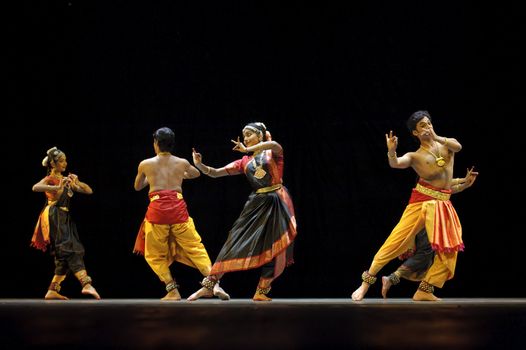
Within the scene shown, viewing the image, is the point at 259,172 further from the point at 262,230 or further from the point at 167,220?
the point at 167,220

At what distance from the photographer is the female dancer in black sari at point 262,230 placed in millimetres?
5105

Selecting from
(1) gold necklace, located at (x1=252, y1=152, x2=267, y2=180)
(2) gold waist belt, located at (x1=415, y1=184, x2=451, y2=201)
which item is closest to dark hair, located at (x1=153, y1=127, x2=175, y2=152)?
(1) gold necklace, located at (x1=252, y1=152, x2=267, y2=180)

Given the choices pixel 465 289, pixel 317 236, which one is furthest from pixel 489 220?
pixel 317 236

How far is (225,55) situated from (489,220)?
2534 millimetres

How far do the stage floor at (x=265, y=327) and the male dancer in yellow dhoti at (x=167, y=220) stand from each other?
81 centimetres

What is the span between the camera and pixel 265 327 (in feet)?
11.7

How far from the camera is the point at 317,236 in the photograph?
6.16 m

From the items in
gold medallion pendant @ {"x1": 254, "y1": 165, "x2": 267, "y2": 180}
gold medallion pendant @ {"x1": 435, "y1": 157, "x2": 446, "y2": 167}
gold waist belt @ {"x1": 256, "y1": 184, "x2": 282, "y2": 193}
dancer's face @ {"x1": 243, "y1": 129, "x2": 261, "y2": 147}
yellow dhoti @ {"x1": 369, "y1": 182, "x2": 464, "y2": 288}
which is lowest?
yellow dhoti @ {"x1": 369, "y1": 182, "x2": 464, "y2": 288}

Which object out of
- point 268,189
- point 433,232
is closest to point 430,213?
point 433,232

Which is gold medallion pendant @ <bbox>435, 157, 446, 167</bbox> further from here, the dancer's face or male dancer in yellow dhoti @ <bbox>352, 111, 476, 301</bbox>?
the dancer's face

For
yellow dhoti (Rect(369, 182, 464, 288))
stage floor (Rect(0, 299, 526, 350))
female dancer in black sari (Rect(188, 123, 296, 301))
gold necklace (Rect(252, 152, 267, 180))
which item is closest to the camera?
stage floor (Rect(0, 299, 526, 350))

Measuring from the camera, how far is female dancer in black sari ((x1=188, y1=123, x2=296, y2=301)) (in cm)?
511

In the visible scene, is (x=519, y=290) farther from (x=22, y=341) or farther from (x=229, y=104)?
(x=22, y=341)

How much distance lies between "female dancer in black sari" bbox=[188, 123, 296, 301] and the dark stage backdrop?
96 centimetres
